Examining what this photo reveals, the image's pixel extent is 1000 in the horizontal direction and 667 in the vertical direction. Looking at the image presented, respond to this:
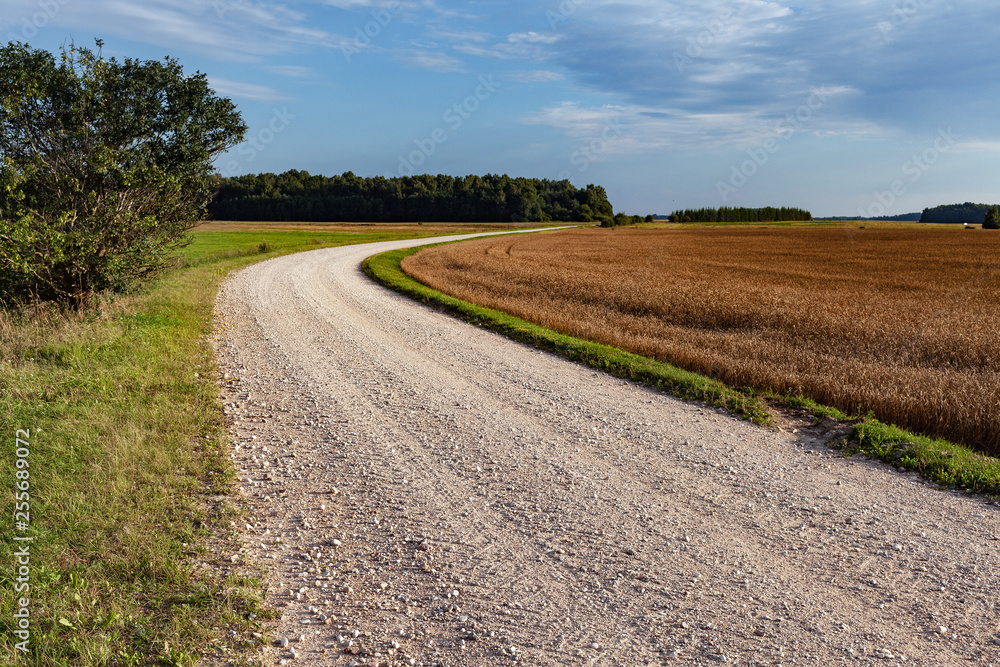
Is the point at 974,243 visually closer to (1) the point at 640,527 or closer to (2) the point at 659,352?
(2) the point at 659,352

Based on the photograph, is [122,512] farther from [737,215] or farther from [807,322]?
[737,215]

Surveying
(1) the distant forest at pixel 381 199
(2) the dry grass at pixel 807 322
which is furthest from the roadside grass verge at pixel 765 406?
(1) the distant forest at pixel 381 199

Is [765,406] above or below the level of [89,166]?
below

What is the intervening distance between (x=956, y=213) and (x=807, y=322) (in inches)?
5767

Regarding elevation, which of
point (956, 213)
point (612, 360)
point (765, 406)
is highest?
point (956, 213)

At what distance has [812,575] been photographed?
512cm

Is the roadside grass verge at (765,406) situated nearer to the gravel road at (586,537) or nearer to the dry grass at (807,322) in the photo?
the gravel road at (586,537)

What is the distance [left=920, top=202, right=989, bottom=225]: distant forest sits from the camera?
400 feet

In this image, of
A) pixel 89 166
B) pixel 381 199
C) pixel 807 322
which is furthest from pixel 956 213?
pixel 89 166

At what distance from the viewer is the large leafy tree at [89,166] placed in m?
13.4

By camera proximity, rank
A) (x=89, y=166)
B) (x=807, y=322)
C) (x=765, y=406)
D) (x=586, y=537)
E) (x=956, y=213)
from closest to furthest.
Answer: (x=586, y=537), (x=765, y=406), (x=89, y=166), (x=807, y=322), (x=956, y=213)

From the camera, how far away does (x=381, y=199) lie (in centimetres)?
12962
